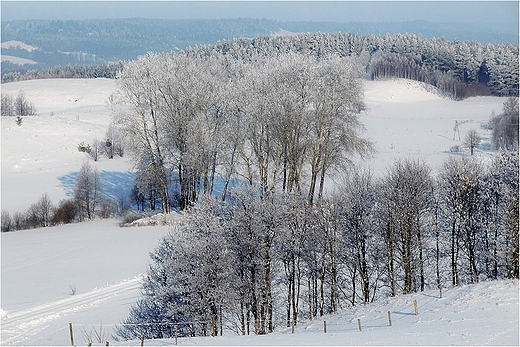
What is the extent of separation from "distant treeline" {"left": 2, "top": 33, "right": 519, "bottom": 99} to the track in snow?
272 feet

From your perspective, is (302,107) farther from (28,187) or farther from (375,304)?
(28,187)

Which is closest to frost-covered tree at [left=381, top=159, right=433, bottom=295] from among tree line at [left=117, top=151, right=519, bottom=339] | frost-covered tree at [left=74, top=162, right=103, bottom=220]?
tree line at [left=117, top=151, right=519, bottom=339]

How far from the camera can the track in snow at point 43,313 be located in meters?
23.1

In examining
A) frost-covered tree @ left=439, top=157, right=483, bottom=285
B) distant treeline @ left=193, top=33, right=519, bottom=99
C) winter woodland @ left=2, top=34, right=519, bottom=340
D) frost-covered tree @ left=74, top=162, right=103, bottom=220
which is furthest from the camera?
distant treeline @ left=193, top=33, right=519, bottom=99

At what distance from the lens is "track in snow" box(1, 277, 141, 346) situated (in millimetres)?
23125

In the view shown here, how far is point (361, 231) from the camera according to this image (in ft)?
87.7

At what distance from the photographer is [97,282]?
1107 inches

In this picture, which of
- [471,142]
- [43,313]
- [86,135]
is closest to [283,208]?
[43,313]

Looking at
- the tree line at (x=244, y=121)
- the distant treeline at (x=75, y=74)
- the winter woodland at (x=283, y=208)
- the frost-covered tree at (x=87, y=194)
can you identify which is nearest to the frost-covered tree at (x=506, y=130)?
the tree line at (x=244, y=121)

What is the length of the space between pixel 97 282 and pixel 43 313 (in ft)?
12.1

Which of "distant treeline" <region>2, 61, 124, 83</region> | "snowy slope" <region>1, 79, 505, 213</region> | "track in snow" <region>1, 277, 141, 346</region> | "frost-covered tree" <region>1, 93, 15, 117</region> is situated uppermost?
"distant treeline" <region>2, 61, 124, 83</region>

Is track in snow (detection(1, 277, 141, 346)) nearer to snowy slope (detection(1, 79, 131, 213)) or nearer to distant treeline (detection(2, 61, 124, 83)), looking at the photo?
snowy slope (detection(1, 79, 131, 213))

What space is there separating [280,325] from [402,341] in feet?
27.2

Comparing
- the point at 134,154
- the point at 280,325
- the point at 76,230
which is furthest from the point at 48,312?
the point at 134,154
